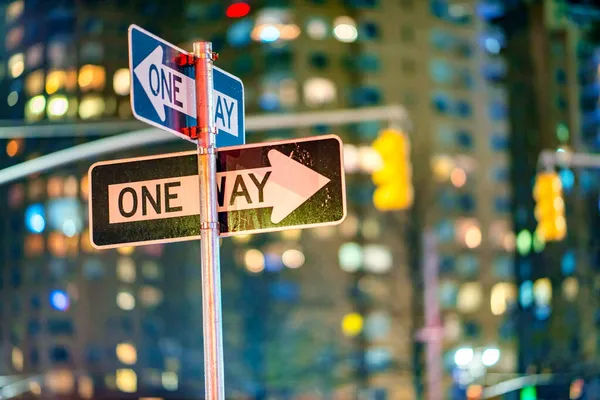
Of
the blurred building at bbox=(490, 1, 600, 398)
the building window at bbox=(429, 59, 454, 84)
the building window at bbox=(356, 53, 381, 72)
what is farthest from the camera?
the blurred building at bbox=(490, 1, 600, 398)

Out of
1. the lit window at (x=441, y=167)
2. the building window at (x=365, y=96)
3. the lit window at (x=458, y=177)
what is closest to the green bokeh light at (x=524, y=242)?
the lit window at (x=458, y=177)

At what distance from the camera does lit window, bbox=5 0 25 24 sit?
5709cm

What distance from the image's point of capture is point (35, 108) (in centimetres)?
5559

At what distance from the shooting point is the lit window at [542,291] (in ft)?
191

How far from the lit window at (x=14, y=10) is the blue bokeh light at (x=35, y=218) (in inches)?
444

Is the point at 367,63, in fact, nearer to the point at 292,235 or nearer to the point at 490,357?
the point at 292,235

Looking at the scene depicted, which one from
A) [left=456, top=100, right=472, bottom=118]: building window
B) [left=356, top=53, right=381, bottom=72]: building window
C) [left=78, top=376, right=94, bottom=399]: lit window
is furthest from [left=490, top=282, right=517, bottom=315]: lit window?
[left=78, top=376, right=94, bottom=399]: lit window

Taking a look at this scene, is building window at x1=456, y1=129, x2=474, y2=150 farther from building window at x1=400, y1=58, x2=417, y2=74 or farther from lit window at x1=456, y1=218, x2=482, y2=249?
building window at x1=400, y1=58, x2=417, y2=74

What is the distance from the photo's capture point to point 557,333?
5869 cm

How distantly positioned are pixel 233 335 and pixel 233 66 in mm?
14253

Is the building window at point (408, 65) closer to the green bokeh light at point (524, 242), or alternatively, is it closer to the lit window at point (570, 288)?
the green bokeh light at point (524, 242)

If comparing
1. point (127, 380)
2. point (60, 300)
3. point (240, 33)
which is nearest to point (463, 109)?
point (240, 33)

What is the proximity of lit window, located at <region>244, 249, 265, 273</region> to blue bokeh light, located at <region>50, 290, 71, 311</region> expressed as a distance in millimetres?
10110

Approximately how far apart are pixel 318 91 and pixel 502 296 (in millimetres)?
15576
